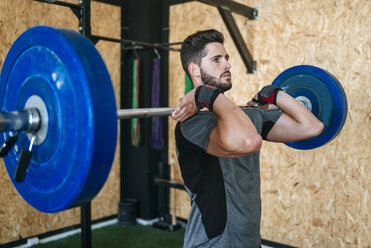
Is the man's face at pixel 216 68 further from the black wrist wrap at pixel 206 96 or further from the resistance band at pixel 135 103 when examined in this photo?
the resistance band at pixel 135 103

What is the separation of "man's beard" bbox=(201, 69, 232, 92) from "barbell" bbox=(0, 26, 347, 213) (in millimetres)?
417

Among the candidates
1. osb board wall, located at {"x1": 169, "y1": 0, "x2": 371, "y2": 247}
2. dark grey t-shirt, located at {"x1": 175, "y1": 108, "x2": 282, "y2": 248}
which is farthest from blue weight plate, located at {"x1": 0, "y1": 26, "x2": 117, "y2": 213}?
osb board wall, located at {"x1": 169, "y1": 0, "x2": 371, "y2": 247}

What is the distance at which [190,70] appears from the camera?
1.57m

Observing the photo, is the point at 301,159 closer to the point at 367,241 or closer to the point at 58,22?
the point at 367,241

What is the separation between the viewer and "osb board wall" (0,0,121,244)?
3082 mm

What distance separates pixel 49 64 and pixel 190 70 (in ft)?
2.41

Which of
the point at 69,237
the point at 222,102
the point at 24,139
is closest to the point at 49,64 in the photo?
the point at 24,139

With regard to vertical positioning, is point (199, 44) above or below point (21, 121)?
above

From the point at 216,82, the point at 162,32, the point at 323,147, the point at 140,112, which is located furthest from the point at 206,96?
the point at 162,32

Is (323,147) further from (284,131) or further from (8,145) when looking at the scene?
(8,145)

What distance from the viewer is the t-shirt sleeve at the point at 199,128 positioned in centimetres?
127

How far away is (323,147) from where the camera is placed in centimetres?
277

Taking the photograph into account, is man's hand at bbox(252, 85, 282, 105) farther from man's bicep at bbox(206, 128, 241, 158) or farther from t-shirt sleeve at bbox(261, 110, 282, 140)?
man's bicep at bbox(206, 128, 241, 158)

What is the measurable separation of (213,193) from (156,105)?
8.00 feet
